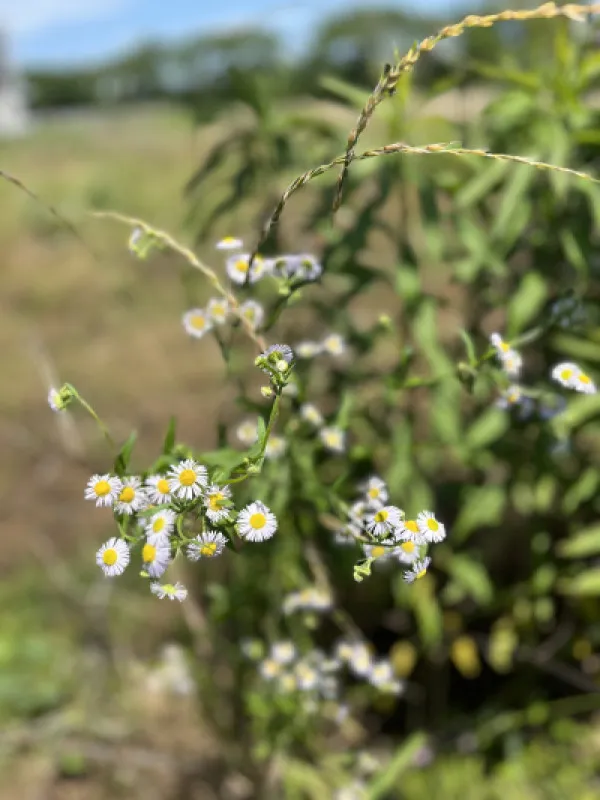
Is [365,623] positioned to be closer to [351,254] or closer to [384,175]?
[351,254]

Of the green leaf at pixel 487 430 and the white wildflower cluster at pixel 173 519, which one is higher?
the green leaf at pixel 487 430

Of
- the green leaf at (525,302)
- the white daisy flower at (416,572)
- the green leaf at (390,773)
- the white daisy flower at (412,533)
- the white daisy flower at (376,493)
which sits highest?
the green leaf at (525,302)

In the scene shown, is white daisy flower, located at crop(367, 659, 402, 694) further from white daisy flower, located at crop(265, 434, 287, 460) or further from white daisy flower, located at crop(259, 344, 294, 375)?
white daisy flower, located at crop(259, 344, 294, 375)

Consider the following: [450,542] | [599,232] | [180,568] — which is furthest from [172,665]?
[599,232]

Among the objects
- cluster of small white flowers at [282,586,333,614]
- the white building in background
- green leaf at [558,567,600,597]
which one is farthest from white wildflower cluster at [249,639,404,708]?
the white building in background

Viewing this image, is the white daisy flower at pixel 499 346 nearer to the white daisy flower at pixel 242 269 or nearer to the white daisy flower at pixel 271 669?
the white daisy flower at pixel 242 269

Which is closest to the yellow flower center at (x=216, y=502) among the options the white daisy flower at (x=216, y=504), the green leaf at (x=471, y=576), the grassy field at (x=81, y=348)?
the white daisy flower at (x=216, y=504)

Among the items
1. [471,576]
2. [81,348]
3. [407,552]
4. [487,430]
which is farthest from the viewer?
[81,348]

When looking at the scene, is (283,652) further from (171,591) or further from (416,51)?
(416,51)

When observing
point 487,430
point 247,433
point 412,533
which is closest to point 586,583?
point 487,430
